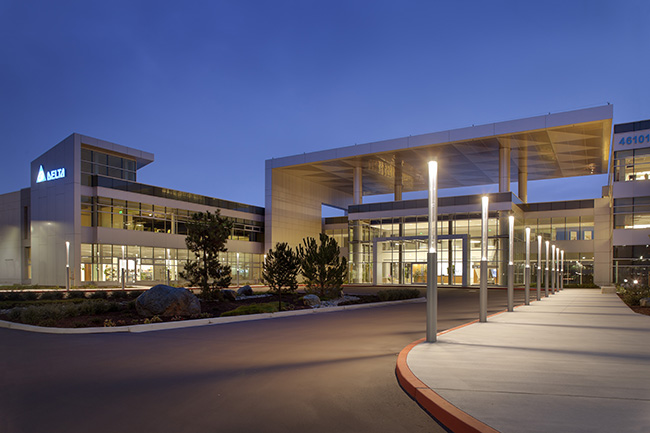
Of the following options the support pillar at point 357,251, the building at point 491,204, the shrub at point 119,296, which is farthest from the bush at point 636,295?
the support pillar at point 357,251

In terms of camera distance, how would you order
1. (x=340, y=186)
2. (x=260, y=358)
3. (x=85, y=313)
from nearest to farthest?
(x=260, y=358), (x=85, y=313), (x=340, y=186)

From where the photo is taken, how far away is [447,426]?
507 centimetres

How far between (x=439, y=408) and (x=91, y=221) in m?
38.6

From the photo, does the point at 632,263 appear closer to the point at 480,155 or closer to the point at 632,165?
the point at 632,165

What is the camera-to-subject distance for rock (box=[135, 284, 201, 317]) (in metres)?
15.6

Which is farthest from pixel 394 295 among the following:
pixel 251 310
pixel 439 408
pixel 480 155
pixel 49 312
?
pixel 480 155

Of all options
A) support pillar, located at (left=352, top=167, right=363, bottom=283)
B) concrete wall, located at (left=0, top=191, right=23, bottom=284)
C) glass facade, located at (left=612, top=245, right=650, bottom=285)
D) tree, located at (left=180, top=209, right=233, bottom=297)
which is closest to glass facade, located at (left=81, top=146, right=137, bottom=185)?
concrete wall, located at (left=0, top=191, right=23, bottom=284)

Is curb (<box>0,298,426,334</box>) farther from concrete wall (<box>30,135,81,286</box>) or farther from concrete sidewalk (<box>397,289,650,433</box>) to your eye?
concrete wall (<box>30,135,81,286</box>)

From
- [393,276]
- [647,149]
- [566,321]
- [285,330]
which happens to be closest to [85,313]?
[285,330]

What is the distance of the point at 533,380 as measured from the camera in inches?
262

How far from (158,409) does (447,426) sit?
3.37 m

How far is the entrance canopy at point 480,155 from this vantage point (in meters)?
40.9

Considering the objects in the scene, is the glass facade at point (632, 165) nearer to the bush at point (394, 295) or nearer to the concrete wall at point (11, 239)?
the bush at point (394, 295)

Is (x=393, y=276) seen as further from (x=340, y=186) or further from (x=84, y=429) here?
(x=84, y=429)
